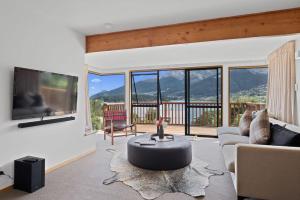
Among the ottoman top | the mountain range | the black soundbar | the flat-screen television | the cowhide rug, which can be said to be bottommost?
the cowhide rug

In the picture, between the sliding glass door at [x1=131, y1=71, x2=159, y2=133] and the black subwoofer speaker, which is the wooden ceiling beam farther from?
the sliding glass door at [x1=131, y1=71, x2=159, y2=133]

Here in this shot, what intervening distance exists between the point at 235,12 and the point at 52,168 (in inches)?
144

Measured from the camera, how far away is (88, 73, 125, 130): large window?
20.5 ft

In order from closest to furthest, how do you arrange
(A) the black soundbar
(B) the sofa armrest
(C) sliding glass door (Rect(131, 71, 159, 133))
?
(B) the sofa armrest
(A) the black soundbar
(C) sliding glass door (Rect(131, 71, 159, 133))

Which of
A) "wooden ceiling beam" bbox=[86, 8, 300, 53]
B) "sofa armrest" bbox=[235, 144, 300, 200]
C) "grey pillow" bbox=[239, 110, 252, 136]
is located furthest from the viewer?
"grey pillow" bbox=[239, 110, 252, 136]

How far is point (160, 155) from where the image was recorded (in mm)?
2777

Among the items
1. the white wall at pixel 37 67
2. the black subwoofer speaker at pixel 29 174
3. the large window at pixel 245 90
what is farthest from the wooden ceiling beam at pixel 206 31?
the large window at pixel 245 90

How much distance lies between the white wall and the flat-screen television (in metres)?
0.09

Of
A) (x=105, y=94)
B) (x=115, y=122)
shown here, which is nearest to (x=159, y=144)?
(x=115, y=122)

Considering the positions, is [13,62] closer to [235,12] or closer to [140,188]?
[140,188]

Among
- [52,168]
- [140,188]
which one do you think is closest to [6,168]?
[52,168]

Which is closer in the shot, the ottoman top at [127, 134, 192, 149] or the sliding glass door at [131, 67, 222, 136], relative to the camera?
the ottoman top at [127, 134, 192, 149]

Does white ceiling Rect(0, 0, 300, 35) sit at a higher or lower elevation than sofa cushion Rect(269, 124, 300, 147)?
higher

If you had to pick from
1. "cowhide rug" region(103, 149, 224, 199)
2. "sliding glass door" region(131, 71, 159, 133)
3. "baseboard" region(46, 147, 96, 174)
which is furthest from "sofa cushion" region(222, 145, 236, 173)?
"sliding glass door" region(131, 71, 159, 133)
